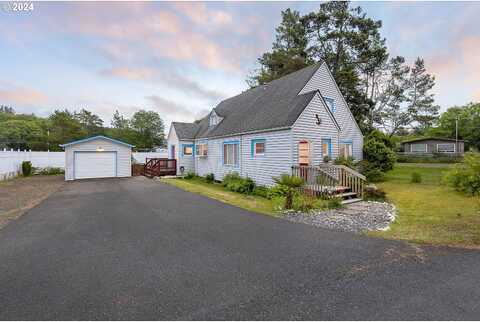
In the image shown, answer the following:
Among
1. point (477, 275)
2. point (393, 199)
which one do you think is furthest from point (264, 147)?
point (477, 275)

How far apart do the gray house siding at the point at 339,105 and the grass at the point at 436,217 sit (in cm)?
638

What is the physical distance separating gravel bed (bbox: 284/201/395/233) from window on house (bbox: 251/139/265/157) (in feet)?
18.0

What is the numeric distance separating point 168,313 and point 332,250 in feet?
10.8

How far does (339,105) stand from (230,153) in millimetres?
8818

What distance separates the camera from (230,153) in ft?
50.6

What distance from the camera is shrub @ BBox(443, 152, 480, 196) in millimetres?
9328

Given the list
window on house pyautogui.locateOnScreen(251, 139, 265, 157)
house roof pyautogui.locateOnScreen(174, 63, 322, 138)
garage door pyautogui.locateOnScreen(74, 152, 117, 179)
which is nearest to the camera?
house roof pyautogui.locateOnScreen(174, 63, 322, 138)

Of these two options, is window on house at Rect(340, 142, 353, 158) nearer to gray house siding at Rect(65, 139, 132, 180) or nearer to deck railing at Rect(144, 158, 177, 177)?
deck railing at Rect(144, 158, 177, 177)

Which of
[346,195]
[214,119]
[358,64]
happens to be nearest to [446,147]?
[358,64]

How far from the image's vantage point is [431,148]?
3909 centimetres

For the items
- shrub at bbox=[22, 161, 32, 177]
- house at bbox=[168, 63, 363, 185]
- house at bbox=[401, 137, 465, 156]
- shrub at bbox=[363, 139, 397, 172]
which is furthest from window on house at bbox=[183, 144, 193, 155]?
house at bbox=[401, 137, 465, 156]

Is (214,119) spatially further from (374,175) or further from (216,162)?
(374,175)

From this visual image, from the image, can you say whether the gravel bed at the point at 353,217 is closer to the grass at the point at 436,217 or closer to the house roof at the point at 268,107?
the grass at the point at 436,217

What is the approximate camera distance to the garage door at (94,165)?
1888 centimetres
